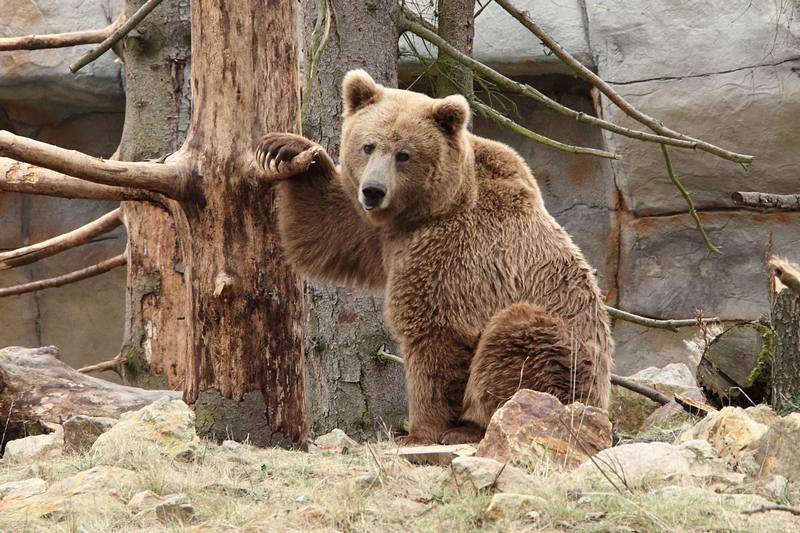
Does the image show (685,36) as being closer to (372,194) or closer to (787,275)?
(372,194)

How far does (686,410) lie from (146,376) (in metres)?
3.90

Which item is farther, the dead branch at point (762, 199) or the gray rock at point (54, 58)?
the gray rock at point (54, 58)

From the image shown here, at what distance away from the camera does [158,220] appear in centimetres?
734

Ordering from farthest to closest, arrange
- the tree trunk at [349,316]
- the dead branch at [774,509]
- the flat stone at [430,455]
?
the tree trunk at [349,316] < the flat stone at [430,455] < the dead branch at [774,509]

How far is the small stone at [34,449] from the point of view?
454cm

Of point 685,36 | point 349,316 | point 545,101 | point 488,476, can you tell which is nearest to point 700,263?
point 685,36

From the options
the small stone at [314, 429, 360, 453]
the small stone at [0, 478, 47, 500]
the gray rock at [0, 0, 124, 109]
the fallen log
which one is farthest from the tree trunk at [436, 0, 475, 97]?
the gray rock at [0, 0, 124, 109]

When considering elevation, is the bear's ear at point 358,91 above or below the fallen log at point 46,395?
above

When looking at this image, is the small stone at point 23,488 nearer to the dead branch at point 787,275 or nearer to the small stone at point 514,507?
the small stone at point 514,507

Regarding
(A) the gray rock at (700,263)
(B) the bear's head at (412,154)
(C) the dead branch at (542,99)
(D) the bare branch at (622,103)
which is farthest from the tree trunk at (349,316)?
(A) the gray rock at (700,263)

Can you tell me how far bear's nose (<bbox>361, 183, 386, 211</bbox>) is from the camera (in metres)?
4.91

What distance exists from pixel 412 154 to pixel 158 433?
1976mm

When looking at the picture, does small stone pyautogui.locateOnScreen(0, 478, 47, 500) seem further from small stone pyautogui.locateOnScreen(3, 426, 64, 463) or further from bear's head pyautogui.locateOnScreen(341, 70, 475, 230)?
bear's head pyautogui.locateOnScreen(341, 70, 475, 230)

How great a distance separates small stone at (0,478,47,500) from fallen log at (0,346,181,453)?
1.55m
